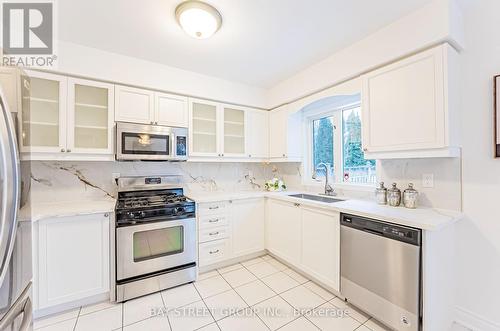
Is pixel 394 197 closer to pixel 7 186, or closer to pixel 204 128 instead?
pixel 204 128

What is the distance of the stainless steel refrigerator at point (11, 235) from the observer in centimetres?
75

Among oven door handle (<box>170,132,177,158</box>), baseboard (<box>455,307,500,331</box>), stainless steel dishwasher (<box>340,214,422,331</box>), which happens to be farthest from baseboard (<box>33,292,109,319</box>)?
baseboard (<box>455,307,500,331</box>)

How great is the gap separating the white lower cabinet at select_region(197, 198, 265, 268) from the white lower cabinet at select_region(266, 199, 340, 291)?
0.55 feet

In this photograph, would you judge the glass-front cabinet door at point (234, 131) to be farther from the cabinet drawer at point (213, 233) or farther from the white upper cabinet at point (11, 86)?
the white upper cabinet at point (11, 86)

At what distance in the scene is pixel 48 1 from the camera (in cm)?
157

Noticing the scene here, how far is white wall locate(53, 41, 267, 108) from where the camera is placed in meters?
2.08

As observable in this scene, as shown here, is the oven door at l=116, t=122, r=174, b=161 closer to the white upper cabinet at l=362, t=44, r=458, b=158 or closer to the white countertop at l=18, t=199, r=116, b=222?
the white countertop at l=18, t=199, r=116, b=222

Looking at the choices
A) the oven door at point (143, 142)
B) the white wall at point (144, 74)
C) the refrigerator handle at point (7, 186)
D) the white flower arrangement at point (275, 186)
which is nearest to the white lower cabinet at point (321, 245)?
the white flower arrangement at point (275, 186)

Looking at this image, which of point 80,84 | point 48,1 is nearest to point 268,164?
point 80,84

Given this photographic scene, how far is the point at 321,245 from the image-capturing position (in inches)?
85.6

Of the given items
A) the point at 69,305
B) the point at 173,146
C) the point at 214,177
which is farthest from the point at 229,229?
the point at 69,305

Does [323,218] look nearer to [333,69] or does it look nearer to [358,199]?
[358,199]

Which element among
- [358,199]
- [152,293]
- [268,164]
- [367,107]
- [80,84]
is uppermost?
[80,84]

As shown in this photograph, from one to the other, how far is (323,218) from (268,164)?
1.75 meters
